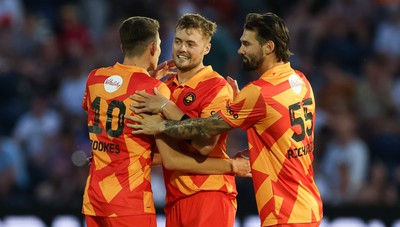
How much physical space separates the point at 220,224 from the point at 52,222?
4.00m

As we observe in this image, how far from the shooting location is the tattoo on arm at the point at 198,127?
7426 millimetres

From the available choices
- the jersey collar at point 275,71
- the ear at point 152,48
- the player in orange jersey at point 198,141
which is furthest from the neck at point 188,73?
the jersey collar at point 275,71

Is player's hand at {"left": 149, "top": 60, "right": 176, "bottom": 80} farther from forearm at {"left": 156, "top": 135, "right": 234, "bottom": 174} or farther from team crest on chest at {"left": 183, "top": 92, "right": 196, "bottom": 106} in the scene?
forearm at {"left": 156, "top": 135, "right": 234, "bottom": 174}

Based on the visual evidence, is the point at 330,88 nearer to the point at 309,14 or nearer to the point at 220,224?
the point at 309,14

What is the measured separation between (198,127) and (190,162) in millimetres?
323

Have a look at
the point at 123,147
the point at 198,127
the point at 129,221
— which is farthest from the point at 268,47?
the point at 129,221

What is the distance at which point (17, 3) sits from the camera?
15406 millimetres

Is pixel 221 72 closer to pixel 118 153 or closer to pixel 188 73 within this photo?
pixel 188 73

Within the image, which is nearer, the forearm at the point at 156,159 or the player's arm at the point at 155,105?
the player's arm at the point at 155,105

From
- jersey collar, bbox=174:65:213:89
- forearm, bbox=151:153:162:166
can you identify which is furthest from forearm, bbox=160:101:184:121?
forearm, bbox=151:153:162:166

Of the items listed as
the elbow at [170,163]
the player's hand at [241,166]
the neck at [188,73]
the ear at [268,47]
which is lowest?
the player's hand at [241,166]

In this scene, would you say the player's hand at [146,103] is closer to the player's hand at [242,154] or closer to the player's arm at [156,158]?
the player's arm at [156,158]

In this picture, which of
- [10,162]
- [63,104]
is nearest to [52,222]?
[10,162]

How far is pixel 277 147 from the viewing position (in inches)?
289
